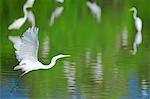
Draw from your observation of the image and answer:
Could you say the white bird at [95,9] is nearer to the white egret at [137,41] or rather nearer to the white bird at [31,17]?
the white bird at [31,17]

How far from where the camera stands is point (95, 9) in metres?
14.6

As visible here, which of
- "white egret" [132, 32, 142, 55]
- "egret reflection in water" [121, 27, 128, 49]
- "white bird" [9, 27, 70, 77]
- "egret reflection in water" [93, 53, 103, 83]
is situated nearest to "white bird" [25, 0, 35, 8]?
"egret reflection in water" [121, 27, 128, 49]

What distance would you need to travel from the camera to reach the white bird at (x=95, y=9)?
14.1 metres

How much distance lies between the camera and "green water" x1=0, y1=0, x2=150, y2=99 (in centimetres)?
856

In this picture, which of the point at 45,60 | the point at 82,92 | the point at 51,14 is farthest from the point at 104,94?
the point at 51,14

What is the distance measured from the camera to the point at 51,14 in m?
14.9

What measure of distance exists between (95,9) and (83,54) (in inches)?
152

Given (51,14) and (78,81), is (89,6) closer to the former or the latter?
(51,14)

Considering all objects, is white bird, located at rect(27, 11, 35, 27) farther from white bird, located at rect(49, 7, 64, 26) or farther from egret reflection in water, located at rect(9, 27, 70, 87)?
egret reflection in water, located at rect(9, 27, 70, 87)

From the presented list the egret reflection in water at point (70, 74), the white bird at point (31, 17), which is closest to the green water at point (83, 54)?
the egret reflection in water at point (70, 74)

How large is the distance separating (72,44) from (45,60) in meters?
1.43

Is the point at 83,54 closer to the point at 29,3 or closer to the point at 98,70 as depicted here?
the point at 98,70

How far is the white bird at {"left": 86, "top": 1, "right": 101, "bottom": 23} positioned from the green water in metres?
0.12

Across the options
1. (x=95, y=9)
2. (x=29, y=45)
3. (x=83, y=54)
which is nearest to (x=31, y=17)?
(x=95, y=9)
